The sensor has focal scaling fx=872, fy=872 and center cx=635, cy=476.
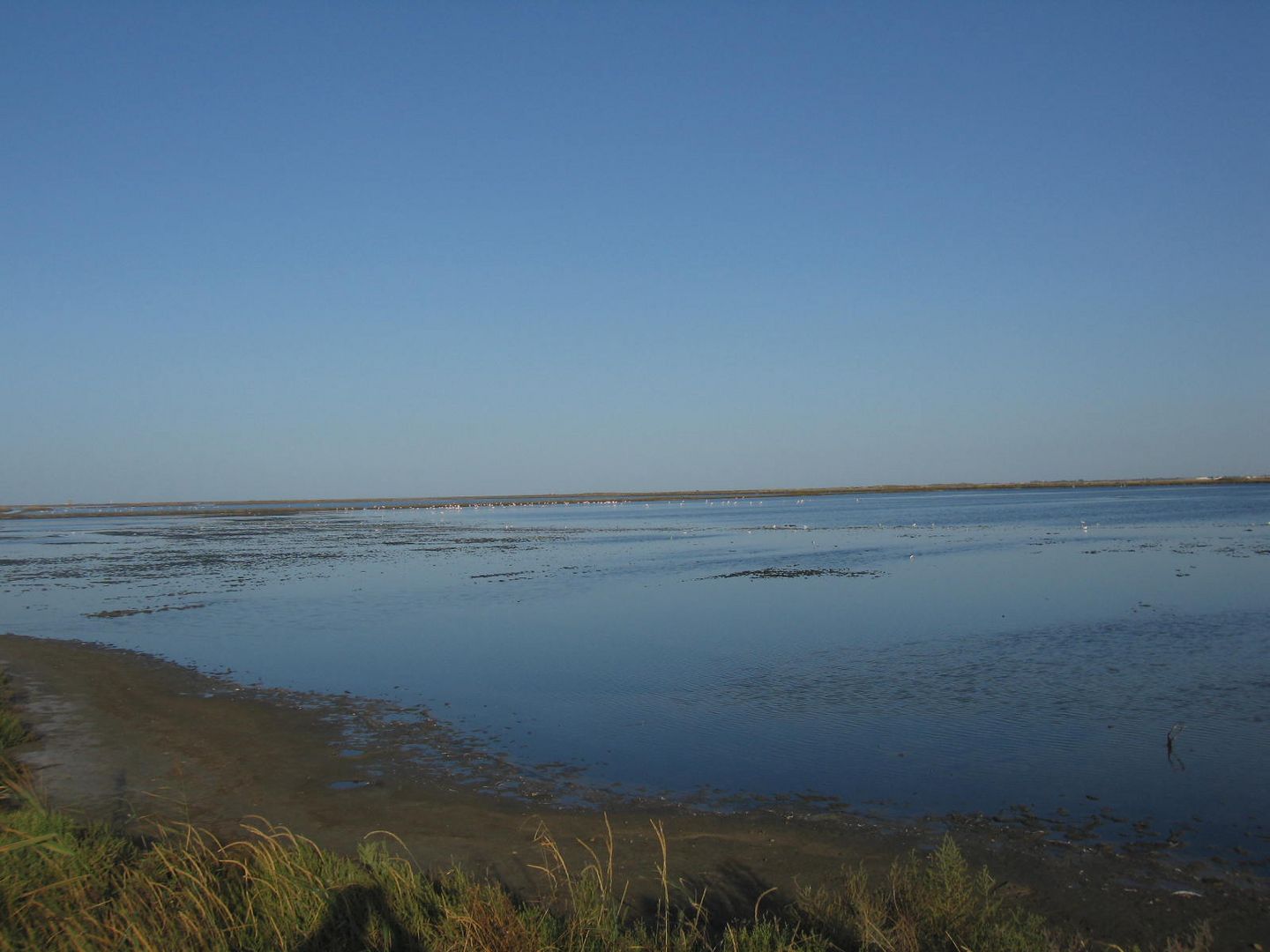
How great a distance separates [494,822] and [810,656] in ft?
33.4

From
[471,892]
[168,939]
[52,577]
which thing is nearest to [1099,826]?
[471,892]

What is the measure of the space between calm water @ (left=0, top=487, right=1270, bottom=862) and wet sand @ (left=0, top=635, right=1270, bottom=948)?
93 centimetres

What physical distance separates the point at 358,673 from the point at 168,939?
12527 millimetres

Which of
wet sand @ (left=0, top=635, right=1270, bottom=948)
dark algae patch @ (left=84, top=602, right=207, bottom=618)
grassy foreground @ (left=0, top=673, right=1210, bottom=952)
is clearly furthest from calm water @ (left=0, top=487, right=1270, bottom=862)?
grassy foreground @ (left=0, top=673, right=1210, bottom=952)

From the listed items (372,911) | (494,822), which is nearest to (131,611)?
(494,822)

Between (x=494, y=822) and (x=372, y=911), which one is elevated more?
(x=372, y=911)

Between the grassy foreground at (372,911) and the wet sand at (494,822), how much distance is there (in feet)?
2.45

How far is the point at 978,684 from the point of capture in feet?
49.2

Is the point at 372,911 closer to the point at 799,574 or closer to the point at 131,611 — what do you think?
the point at 131,611

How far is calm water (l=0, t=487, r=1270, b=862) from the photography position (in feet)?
34.3

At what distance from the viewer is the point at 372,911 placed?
578 centimetres

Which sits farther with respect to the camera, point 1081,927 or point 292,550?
point 292,550

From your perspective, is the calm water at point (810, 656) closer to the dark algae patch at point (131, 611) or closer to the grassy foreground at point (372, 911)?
the dark algae patch at point (131, 611)

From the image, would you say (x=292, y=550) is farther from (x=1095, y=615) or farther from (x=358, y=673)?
(x=1095, y=615)
